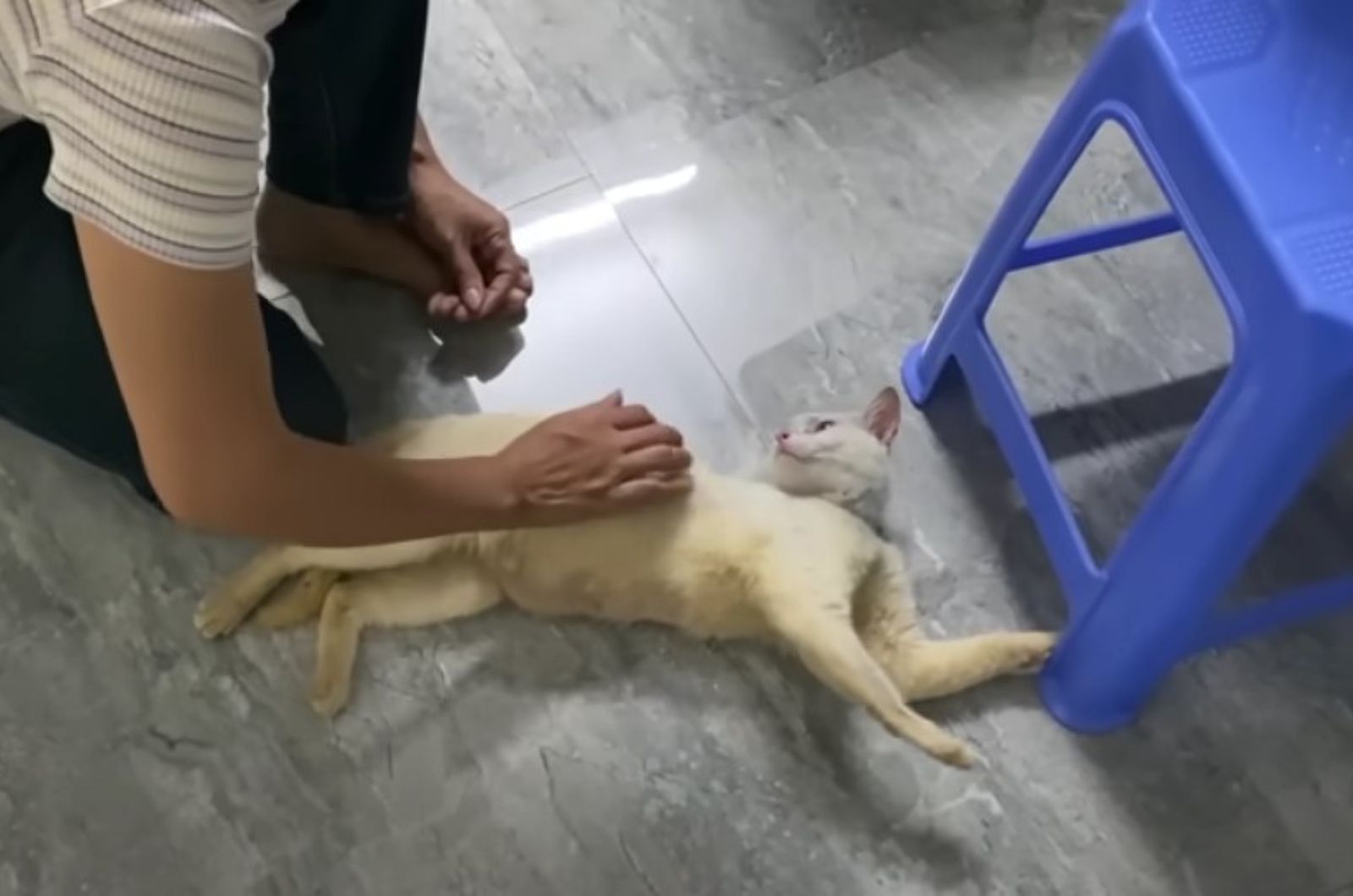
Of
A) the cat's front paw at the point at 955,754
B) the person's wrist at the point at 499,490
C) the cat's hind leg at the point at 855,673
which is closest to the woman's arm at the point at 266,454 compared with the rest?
the person's wrist at the point at 499,490

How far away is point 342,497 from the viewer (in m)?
0.95

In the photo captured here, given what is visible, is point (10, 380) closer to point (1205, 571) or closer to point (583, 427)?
point (583, 427)

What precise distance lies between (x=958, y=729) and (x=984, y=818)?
6 centimetres

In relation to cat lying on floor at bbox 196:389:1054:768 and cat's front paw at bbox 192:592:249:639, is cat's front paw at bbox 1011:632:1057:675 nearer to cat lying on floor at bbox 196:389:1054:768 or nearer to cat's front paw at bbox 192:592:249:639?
cat lying on floor at bbox 196:389:1054:768

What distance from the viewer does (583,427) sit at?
1.12 meters

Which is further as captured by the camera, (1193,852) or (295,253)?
(295,253)

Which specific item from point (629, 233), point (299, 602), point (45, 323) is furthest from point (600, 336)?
point (45, 323)

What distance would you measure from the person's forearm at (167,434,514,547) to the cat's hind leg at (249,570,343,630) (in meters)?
0.16

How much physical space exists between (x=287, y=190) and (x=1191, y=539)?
709mm

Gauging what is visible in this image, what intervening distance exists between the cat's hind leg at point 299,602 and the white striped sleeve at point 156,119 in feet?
1.51

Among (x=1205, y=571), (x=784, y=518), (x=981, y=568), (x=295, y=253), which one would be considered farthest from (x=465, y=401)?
(x=1205, y=571)

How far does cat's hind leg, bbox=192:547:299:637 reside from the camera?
3.82 ft

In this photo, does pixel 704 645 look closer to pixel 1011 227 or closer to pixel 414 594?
pixel 414 594

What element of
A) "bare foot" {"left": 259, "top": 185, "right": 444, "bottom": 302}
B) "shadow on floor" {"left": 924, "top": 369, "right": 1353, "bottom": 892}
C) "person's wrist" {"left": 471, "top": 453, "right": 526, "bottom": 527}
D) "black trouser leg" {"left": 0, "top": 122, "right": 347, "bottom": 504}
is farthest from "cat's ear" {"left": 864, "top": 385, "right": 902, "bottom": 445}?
"black trouser leg" {"left": 0, "top": 122, "right": 347, "bottom": 504}
